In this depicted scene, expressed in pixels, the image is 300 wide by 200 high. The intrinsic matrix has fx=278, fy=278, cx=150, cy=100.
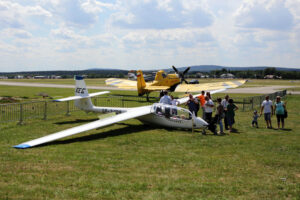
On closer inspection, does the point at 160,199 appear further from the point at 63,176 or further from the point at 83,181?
the point at 63,176

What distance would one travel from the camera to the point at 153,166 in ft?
27.5

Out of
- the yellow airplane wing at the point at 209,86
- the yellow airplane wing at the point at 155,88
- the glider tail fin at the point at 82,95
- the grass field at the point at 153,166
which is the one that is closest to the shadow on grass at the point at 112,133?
the grass field at the point at 153,166

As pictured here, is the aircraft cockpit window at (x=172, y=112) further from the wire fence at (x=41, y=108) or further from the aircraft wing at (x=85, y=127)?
the wire fence at (x=41, y=108)

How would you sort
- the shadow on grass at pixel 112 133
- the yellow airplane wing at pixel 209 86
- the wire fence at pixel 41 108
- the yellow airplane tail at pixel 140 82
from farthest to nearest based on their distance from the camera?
the yellow airplane tail at pixel 140 82, the yellow airplane wing at pixel 209 86, the wire fence at pixel 41 108, the shadow on grass at pixel 112 133

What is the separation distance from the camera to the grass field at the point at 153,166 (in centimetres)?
643

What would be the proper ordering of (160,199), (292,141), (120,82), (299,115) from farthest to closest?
(120,82) < (299,115) < (292,141) < (160,199)

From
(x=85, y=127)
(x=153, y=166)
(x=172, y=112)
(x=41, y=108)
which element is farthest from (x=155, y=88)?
(x=153, y=166)

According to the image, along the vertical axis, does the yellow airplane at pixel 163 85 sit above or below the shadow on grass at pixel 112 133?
above

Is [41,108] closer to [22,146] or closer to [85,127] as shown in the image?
[85,127]

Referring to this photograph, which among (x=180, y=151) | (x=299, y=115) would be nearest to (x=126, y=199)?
(x=180, y=151)

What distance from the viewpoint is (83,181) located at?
7.04 metres

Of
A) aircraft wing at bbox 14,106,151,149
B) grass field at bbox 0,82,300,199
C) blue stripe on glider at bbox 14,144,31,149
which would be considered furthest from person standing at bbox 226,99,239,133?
blue stripe on glider at bbox 14,144,31,149

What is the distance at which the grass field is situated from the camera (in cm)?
643

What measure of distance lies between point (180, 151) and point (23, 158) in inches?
211
